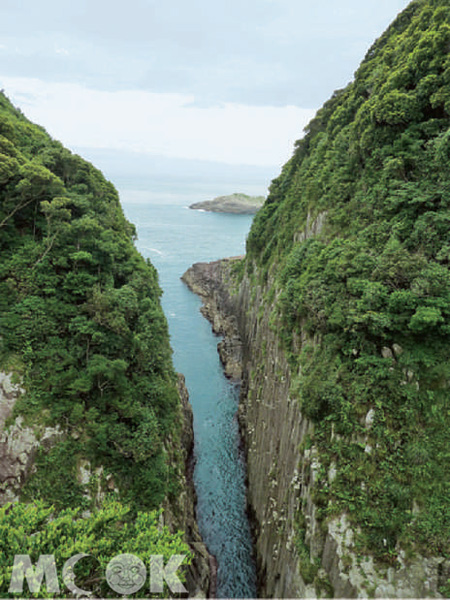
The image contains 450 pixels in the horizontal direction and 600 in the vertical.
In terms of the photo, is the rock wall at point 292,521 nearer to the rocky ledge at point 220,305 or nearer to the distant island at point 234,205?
the rocky ledge at point 220,305

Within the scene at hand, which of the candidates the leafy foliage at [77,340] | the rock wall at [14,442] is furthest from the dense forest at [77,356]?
the rock wall at [14,442]

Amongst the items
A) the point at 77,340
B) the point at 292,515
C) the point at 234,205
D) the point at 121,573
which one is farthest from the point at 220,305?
the point at 234,205

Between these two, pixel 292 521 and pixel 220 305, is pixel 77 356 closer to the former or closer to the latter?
pixel 292 521

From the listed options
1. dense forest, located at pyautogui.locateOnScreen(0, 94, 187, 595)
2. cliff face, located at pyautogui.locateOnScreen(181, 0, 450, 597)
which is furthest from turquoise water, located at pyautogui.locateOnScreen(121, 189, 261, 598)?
dense forest, located at pyautogui.locateOnScreen(0, 94, 187, 595)

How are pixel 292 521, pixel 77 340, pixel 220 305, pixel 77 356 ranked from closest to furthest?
pixel 292 521, pixel 77 356, pixel 77 340, pixel 220 305

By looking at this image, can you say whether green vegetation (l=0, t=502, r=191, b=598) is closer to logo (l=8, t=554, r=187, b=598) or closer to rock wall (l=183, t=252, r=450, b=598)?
logo (l=8, t=554, r=187, b=598)
